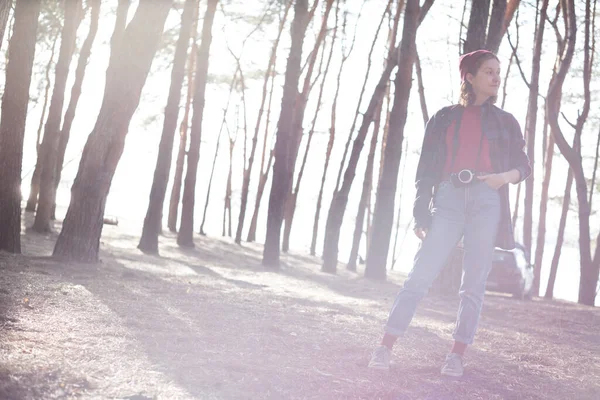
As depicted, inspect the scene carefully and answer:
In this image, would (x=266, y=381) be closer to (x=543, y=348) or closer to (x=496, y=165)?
(x=496, y=165)

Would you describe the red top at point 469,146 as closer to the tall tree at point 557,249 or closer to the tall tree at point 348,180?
the tall tree at point 348,180

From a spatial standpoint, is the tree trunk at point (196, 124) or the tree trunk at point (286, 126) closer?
the tree trunk at point (286, 126)

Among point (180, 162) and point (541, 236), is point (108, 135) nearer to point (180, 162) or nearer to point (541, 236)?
point (541, 236)

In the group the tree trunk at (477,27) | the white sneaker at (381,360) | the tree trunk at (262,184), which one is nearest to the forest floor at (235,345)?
the white sneaker at (381,360)

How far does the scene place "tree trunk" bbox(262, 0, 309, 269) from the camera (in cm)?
1165

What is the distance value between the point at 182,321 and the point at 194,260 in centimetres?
694

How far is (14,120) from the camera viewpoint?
7.41m

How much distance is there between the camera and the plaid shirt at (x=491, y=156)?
3717mm

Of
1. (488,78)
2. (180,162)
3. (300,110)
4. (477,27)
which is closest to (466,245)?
(488,78)

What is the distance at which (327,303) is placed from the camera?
23.1 feet

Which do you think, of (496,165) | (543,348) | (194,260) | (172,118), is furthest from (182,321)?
(172,118)

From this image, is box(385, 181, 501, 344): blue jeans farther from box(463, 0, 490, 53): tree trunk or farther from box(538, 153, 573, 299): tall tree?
box(538, 153, 573, 299): tall tree

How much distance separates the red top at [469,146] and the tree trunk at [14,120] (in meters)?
5.45

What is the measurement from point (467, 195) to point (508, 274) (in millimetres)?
7508
